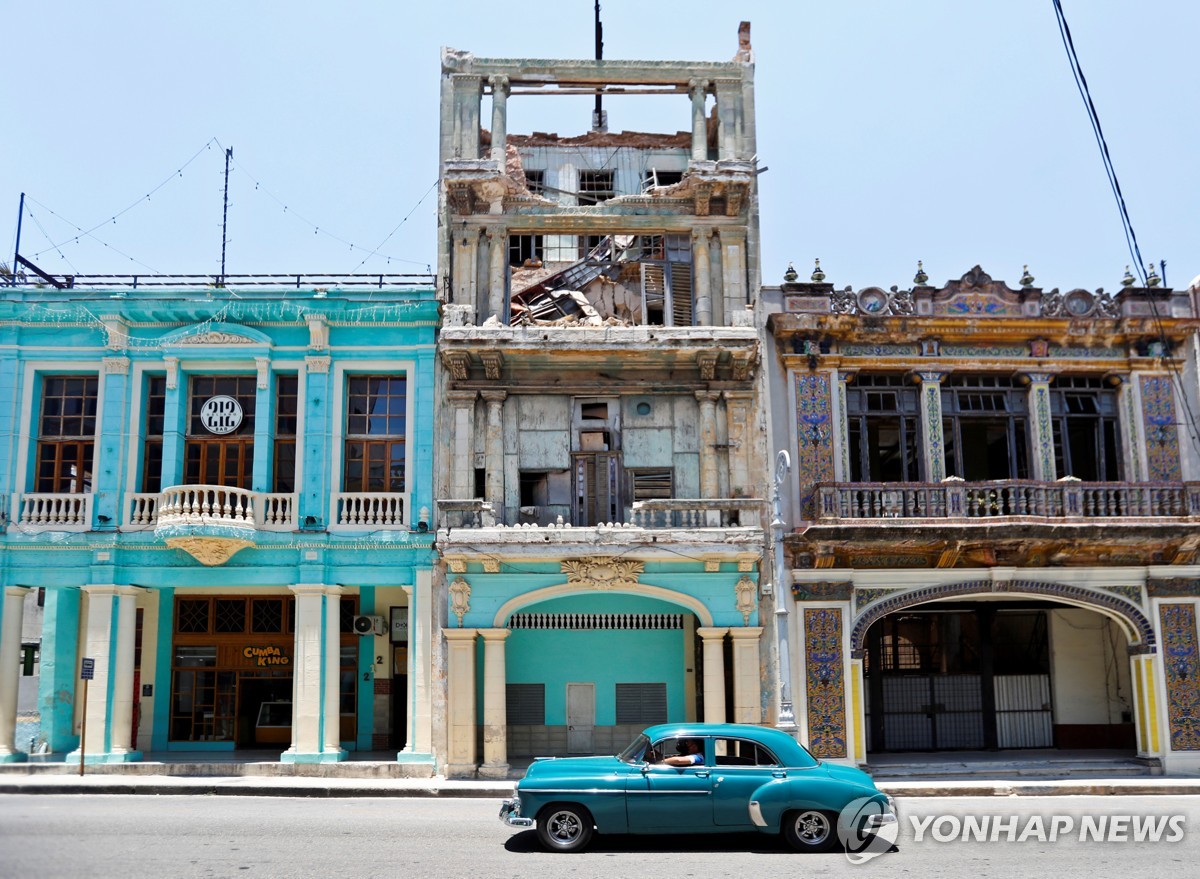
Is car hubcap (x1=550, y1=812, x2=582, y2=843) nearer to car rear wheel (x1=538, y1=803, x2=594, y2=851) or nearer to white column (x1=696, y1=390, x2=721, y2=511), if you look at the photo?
car rear wheel (x1=538, y1=803, x2=594, y2=851)

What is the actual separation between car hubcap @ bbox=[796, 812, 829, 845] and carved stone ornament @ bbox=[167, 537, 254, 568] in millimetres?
12494

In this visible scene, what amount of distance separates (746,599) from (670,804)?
9.36 m

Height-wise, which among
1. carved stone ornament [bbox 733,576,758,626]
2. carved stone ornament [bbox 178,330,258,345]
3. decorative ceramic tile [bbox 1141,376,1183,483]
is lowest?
carved stone ornament [bbox 733,576,758,626]

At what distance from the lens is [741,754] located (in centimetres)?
1261

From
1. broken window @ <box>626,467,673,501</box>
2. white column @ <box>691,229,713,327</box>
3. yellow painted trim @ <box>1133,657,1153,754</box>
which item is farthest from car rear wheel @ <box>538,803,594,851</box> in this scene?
yellow painted trim @ <box>1133,657,1153,754</box>

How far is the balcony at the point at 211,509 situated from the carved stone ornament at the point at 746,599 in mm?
8328

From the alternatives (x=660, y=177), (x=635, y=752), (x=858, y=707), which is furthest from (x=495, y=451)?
(x=635, y=752)

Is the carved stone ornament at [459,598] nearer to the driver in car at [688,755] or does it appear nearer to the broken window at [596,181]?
the driver in car at [688,755]

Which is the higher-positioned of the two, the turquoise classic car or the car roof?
the car roof

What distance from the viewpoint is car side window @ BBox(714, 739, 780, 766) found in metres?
12.5

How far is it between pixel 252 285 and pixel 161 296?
1.71 metres

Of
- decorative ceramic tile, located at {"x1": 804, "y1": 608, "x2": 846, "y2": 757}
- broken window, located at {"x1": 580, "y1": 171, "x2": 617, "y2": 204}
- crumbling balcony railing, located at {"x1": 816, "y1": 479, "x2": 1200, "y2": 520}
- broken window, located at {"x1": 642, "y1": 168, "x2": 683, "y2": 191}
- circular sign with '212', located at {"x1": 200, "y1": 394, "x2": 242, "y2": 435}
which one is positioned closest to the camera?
decorative ceramic tile, located at {"x1": 804, "y1": 608, "x2": 846, "y2": 757}

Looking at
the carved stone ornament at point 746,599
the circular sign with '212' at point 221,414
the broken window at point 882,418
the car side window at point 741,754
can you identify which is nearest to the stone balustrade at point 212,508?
the circular sign with '212' at point 221,414

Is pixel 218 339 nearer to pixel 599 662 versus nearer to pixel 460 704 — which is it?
pixel 460 704
